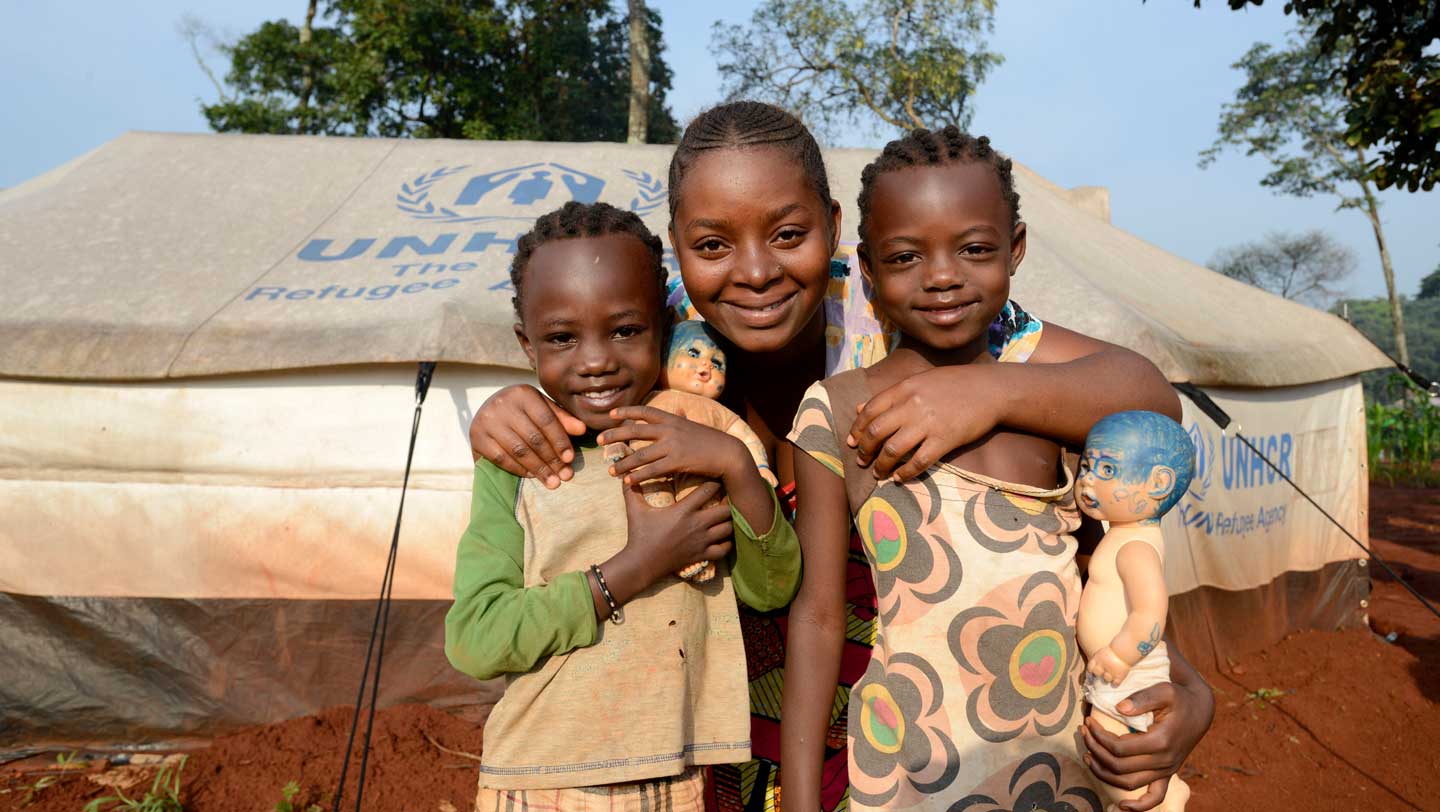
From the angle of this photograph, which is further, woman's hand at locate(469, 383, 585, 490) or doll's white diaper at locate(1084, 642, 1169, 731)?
woman's hand at locate(469, 383, 585, 490)

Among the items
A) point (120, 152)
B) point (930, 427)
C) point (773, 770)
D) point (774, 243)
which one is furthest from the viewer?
point (120, 152)

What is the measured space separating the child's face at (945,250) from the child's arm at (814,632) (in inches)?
10.8

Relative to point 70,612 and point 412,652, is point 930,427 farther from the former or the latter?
point 70,612

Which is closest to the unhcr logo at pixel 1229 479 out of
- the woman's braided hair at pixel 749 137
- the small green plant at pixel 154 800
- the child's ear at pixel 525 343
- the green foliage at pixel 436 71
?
the woman's braided hair at pixel 749 137

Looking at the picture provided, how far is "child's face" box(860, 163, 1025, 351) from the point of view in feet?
4.19

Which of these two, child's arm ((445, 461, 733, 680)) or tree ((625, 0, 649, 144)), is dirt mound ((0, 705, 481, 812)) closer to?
child's arm ((445, 461, 733, 680))

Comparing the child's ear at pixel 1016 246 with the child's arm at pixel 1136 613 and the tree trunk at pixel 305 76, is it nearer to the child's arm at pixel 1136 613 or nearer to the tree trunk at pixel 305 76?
the child's arm at pixel 1136 613

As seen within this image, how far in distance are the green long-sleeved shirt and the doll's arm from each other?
436mm

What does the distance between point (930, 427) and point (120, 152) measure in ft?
19.2

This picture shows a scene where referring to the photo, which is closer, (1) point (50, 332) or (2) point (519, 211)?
(1) point (50, 332)

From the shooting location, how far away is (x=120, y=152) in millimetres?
5336

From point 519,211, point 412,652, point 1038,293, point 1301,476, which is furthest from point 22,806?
point 1301,476

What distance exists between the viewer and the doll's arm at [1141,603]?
43.2 inches

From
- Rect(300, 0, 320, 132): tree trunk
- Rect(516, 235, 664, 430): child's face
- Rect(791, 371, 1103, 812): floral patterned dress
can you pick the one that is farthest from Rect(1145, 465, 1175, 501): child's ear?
Rect(300, 0, 320, 132): tree trunk
